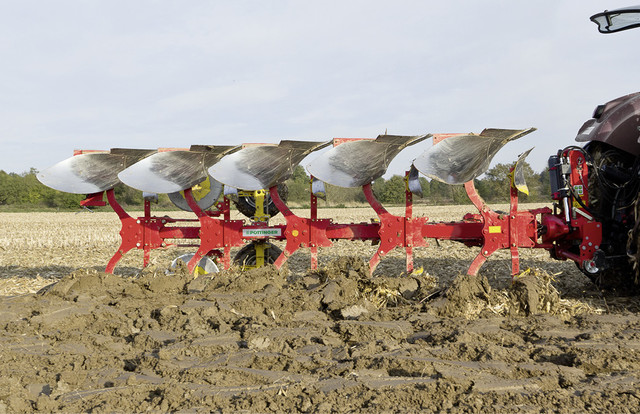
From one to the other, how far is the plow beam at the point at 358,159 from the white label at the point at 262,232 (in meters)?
0.80

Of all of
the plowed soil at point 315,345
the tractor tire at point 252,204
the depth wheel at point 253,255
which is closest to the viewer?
the plowed soil at point 315,345

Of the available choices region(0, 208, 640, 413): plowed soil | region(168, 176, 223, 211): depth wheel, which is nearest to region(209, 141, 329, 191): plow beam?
region(0, 208, 640, 413): plowed soil

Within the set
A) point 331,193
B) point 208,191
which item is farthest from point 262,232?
point 331,193

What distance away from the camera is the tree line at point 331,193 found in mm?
25266

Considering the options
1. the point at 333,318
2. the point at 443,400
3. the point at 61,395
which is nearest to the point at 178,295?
the point at 333,318

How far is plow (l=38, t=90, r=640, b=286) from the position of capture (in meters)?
4.79

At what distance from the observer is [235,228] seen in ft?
17.9

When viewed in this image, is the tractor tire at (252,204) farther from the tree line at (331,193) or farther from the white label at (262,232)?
the tree line at (331,193)

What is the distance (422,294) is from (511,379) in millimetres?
1664

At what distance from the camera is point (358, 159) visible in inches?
202

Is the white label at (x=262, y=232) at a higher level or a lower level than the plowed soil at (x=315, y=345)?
higher

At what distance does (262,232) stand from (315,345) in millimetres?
2441

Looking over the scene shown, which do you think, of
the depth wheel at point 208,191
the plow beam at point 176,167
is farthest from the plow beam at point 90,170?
the depth wheel at point 208,191

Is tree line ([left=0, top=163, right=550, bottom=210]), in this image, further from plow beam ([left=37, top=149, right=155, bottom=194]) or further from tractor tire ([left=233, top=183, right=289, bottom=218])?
plow beam ([left=37, top=149, right=155, bottom=194])
